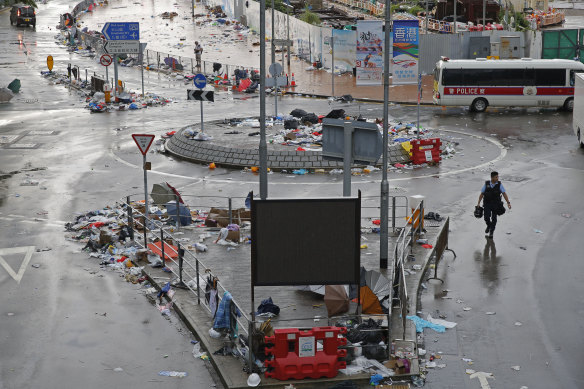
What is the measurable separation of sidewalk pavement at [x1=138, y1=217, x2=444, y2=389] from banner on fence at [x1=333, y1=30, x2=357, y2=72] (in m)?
30.4

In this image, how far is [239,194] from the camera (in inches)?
942

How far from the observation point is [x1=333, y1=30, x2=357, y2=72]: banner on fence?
48500 millimetres

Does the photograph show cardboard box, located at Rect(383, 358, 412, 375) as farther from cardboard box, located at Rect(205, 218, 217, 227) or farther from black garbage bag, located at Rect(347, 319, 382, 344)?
cardboard box, located at Rect(205, 218, 217, 227)

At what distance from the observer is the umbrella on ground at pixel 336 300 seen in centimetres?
1416

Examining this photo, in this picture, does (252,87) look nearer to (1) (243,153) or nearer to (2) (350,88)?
(2) (350,88)

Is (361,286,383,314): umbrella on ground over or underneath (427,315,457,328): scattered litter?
over

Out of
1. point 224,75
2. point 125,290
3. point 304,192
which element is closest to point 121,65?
point 224,75

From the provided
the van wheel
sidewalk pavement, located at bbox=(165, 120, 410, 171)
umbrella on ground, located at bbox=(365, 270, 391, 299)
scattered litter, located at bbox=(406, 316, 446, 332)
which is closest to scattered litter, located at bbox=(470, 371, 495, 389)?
scattered litter, located at bbox=(406, 316, 446, 332)

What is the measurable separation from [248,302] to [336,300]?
5.49ft

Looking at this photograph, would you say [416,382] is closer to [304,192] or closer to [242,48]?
[304,192]

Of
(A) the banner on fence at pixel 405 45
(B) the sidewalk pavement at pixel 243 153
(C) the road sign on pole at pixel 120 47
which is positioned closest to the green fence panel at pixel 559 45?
(A) the banner on fence at pixel 405 45

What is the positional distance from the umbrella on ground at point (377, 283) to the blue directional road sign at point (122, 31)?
107 ft

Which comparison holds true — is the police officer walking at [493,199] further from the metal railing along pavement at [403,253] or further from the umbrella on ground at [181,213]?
the umbrella on ground at [181,213]

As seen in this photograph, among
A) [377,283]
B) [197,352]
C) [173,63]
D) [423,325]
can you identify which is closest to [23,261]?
[197,352]
